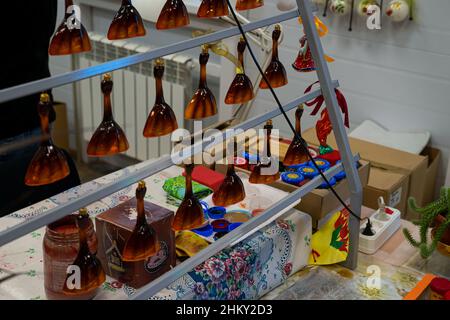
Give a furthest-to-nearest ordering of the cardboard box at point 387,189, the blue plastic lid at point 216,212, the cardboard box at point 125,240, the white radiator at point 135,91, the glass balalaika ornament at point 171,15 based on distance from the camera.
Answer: the white radiator at point 135,91, the cardboard box at point 387,189, the blue plastic lid at point 216,212, the cardboard box at point 125,240, the glass balalaika ornament at point 171,15

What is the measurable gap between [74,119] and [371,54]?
242 centimetres

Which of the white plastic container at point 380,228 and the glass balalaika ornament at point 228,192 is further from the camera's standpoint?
the white plastic container at point 380,228

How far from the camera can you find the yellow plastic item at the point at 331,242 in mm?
1961

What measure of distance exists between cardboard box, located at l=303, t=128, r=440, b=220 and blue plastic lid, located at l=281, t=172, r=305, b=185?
1.05 metres

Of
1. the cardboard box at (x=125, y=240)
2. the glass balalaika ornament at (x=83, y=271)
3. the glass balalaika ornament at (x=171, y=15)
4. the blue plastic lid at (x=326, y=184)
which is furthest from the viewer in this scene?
the blue plastic lid at (x=326, y=184)

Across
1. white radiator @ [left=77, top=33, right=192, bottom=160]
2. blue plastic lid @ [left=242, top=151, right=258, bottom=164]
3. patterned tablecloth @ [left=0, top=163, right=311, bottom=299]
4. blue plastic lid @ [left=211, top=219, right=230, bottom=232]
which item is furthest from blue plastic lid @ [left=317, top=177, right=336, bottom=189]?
white radiator @ [left=77, top=33, right=192, bottom=160]

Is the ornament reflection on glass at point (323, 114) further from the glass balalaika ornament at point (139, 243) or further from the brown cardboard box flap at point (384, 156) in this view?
the brown cardboard box flap at point (384, 156)

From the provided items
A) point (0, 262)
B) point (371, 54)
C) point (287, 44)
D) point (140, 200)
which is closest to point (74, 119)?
point (287, 44)

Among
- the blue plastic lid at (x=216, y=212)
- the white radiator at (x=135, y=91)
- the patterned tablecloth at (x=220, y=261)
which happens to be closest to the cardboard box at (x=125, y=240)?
the patterned tablecloth at (x=220, y=261)

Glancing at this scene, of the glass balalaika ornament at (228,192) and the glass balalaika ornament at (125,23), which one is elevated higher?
the glass balalaika ornament at (125,23)

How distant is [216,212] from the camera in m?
1.89

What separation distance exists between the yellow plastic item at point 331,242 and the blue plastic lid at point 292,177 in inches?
6.3

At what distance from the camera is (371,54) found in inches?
136

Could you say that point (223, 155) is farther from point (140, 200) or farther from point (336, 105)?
point (140, 200)
